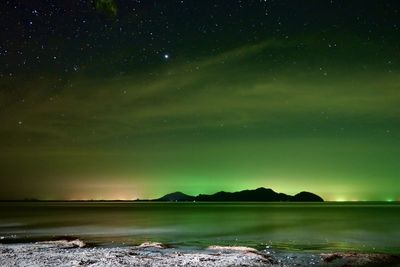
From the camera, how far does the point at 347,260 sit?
24.5 meters

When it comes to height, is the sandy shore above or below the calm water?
above

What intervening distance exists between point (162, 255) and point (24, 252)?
316 inches

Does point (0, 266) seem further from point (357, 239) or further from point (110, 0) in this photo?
point (357, 239)

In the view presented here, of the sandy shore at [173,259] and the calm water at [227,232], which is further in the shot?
the calm water at [227,232]

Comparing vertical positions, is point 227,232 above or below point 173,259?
below

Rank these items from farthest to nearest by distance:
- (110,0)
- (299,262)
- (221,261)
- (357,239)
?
(357,239), (299,262), (221,261), (110,0)

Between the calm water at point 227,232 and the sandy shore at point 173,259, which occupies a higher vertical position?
the sandy shore at point 173,259

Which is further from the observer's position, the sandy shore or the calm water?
the calm water

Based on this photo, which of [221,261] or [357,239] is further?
[357,239]

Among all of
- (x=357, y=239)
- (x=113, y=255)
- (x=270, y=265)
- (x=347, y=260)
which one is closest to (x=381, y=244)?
(x=357, y=239)

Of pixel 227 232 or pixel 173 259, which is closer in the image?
pixel 173 259

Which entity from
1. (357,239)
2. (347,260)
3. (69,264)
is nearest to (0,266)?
(69,264)

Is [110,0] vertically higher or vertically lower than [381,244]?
higher

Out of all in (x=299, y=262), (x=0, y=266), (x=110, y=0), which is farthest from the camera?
(x=299, y=262)
